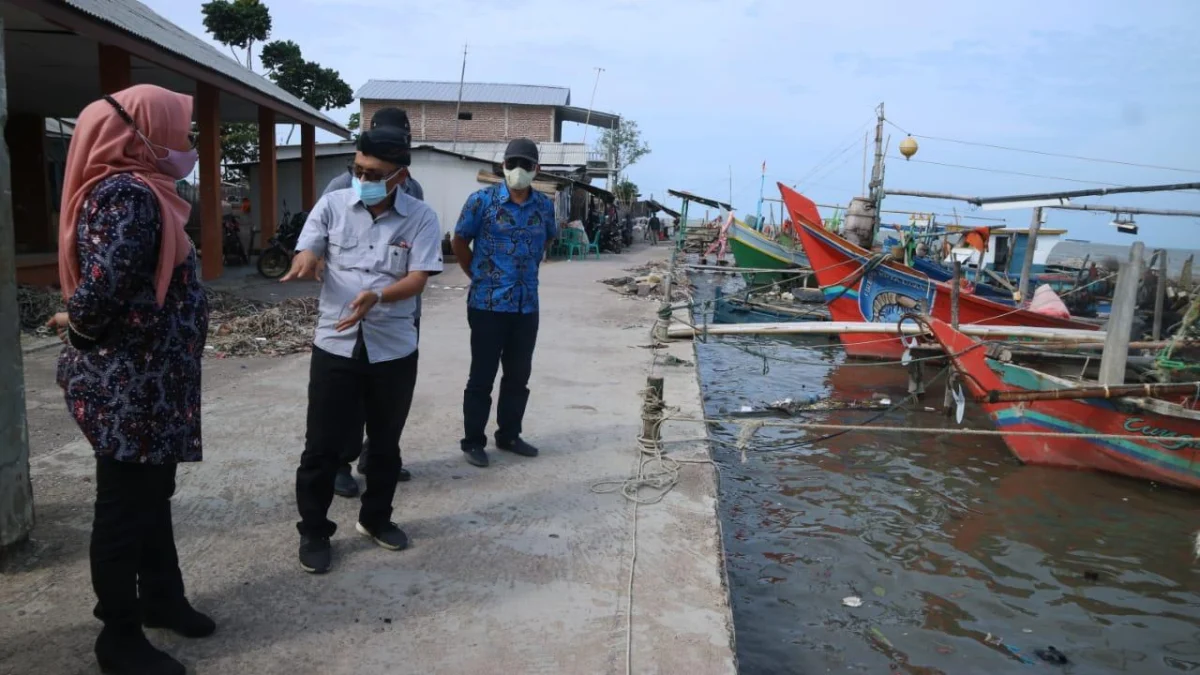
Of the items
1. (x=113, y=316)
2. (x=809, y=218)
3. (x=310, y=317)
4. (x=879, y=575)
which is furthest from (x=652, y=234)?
(x=113, y=316)

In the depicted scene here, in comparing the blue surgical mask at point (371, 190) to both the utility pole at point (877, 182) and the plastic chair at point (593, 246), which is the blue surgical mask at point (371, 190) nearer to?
the utility pole at point (877, 182)

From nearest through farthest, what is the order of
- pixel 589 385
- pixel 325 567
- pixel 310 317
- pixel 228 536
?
1. pixel 325 567
2. pixel 228 536
3. pixel 589 385
4. pixel 310 317

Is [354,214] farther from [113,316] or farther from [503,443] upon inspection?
[503,443]

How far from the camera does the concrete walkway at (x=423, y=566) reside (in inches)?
93.1

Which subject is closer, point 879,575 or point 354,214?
point 354,214

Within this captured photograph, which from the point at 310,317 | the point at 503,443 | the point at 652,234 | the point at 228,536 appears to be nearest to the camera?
the point at 228,536

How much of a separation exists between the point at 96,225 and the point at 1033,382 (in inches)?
247

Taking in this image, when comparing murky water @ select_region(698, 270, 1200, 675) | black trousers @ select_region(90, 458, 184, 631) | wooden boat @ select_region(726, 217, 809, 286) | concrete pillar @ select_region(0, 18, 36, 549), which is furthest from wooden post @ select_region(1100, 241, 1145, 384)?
wooden boat @ select_region(726, 217, 809, 286)

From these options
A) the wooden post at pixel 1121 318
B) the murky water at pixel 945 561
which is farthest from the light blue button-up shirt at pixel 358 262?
the wooden post at pixel 1121 318

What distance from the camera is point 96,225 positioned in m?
1.99

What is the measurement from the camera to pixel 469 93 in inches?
→ 1407

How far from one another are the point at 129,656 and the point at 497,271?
2.41 meters

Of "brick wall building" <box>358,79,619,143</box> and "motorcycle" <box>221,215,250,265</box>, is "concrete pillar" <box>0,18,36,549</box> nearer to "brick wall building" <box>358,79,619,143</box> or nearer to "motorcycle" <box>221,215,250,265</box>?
"motorcycle" <box>221,215,250,265</box>

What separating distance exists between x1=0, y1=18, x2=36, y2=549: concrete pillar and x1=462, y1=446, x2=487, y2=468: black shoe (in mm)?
1911
